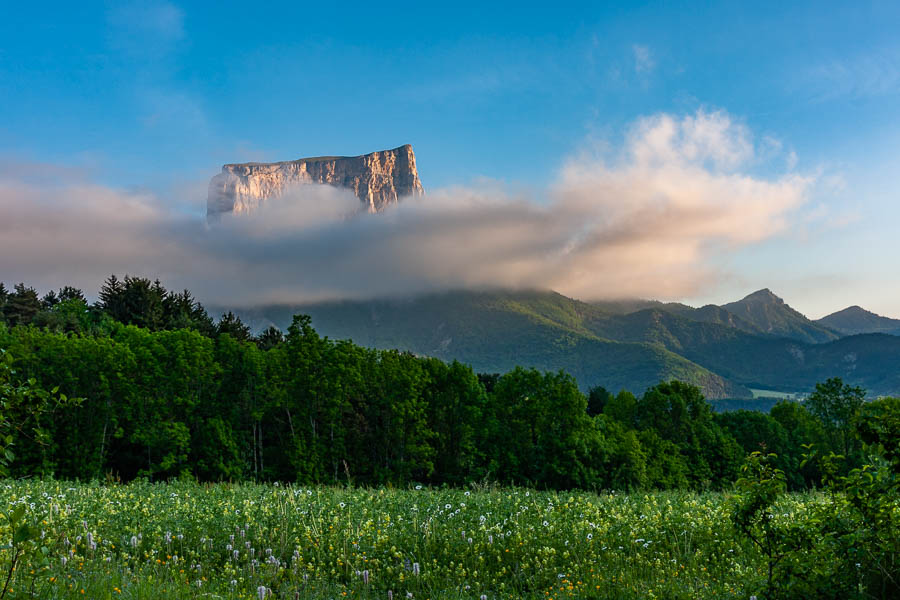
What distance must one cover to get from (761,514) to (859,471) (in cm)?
120

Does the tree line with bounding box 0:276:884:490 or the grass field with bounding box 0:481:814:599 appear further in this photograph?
the tree line with bounding box 0:276:884:490

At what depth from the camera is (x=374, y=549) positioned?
1000cm

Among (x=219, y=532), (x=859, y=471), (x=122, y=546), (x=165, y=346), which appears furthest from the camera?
(x=165, y=346)

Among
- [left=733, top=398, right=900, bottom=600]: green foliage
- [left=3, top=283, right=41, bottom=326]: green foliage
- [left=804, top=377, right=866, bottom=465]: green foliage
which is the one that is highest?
[left=3, top=283, right=41, bottom=326]: green foliage

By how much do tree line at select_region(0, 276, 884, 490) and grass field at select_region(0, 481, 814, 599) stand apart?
24.8 metres

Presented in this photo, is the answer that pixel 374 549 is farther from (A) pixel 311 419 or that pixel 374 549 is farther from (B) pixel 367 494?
(A) pixel 311 419

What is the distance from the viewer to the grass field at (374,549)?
27.0 feet

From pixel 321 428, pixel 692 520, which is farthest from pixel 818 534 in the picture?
pixel 321 428

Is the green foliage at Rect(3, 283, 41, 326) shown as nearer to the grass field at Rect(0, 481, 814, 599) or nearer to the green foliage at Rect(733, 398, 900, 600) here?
the grass field at Rect(0, 481, 814, 599)

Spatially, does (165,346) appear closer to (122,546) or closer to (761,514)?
(122,546)

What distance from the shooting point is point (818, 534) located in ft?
22.1

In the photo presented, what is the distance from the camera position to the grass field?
8234 mm

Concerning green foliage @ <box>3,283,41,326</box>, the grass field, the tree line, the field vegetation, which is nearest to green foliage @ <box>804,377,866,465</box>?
the tree line

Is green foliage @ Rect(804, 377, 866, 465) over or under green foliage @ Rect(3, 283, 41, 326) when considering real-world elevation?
under
